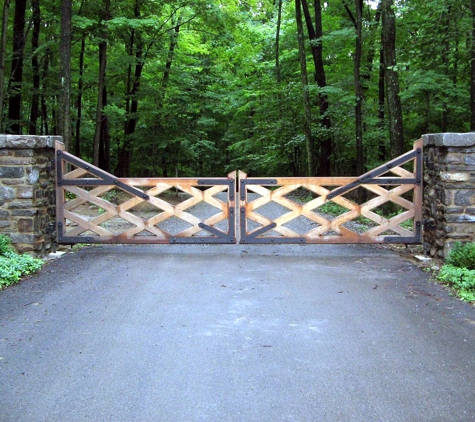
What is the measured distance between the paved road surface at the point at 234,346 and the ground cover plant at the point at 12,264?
305mm

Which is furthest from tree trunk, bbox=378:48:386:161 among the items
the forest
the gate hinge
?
the gate hinge

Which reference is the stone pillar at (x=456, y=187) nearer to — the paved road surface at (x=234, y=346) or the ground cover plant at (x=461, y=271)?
the ground cover plant at (x=461, y=271)

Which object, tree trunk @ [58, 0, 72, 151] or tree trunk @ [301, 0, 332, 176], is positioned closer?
tree trunk @ [58, 0, 72, 151]

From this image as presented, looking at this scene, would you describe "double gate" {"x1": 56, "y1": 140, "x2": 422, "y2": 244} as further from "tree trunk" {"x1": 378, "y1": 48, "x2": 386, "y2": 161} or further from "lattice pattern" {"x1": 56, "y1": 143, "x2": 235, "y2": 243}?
"tree trunk" {"x1": 378, "y1": 48, "x2": 386, "y2": 161}

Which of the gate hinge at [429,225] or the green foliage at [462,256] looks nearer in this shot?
the green foliage at [462,256]

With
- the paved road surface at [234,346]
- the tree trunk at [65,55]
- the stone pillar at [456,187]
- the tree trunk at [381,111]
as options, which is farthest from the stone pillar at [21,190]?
the tree trunk at [381,111]

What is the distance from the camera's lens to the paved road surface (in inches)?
135

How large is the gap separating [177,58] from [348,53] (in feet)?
27.6

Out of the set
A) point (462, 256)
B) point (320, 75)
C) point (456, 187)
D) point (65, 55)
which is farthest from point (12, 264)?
point (320, 75)

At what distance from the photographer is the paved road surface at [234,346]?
3.42 metres

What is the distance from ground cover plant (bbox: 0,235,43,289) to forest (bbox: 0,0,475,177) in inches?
268

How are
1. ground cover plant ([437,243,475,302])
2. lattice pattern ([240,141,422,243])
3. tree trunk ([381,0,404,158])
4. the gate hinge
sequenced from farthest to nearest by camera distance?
tree trunk ([381,0,404,158]) → lattice pattern ([240,141,422,243]) → the gate hinge → ground cover plant ([437,243,475,302])

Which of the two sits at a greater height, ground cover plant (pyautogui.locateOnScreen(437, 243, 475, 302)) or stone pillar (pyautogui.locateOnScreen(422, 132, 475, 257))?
stone pillar (pyautogui.locateOnScreen(422, 132, 475, 257))

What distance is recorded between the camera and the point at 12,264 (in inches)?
289
